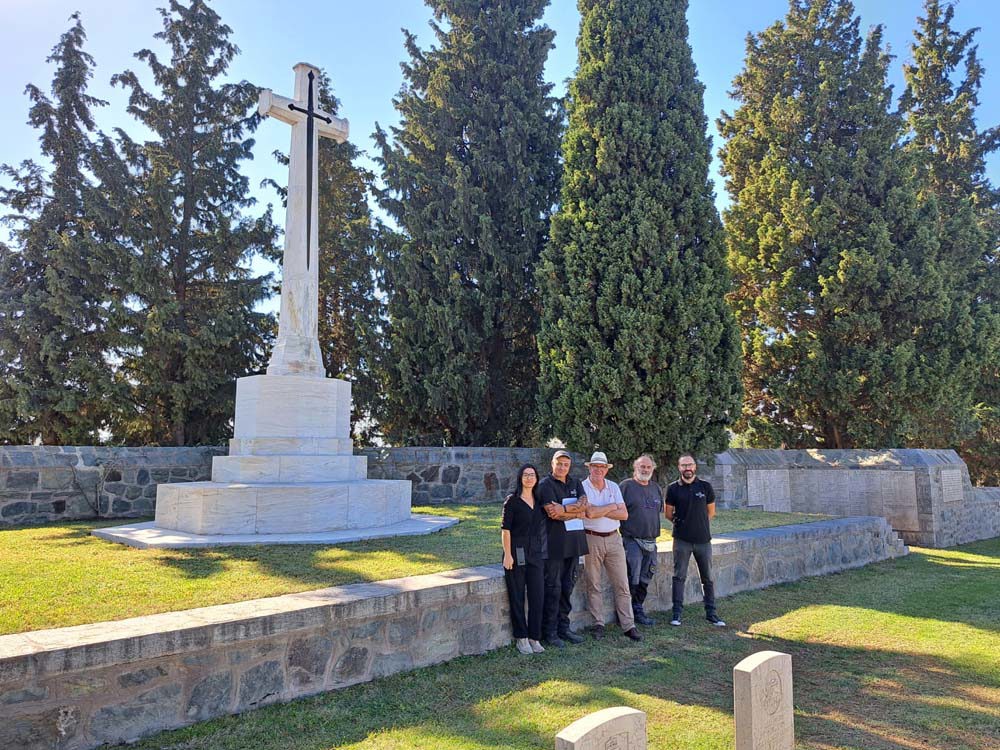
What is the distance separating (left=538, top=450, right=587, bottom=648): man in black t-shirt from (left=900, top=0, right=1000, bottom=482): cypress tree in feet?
46.3

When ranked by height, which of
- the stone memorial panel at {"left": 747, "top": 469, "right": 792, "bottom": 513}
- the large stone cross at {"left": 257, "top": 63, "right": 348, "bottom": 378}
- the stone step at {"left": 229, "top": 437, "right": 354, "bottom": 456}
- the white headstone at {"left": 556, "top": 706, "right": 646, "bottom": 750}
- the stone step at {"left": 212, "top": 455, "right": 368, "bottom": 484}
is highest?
the large stone cross at {"left": 257, "top": 63, "right": 348, "bottom": 378}

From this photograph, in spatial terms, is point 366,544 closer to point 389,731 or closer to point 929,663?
point 389,731

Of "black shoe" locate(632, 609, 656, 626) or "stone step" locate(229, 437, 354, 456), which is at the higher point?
"stone step" locate(229, 437, 354, 456)

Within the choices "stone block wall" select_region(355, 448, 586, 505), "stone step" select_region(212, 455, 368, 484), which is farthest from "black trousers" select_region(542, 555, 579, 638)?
"stone block wall" select_region(355, 448, 586, 505)

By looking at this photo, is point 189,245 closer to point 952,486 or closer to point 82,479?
point 82,479

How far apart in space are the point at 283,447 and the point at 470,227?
7.51 metres

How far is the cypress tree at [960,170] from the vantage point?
15867 millimetres

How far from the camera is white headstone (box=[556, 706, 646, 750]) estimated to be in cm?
199

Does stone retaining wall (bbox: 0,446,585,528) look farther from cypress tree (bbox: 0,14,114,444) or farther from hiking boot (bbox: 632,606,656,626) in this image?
hiking boot (bbox: 632,606,656,626)

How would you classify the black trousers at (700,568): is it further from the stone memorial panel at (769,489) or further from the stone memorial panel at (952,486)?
the stone memorial panel at (952,486)

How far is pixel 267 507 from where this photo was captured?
269 inches

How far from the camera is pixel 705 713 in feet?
12.6

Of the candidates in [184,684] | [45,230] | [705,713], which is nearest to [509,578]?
[705,713]

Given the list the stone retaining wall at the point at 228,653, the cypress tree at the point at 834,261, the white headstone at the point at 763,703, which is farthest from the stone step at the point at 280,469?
the cypress tree at the point at 834,261
